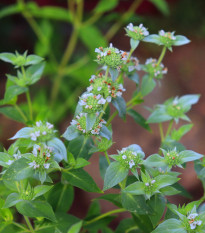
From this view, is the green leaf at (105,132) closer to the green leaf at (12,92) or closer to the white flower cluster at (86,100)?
the white flower cluster at (86,100)

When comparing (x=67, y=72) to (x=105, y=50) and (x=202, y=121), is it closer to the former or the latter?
(x=202, y=121)

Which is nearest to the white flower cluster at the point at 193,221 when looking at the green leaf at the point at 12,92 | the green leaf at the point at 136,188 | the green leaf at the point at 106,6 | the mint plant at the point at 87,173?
the mint plant at the point at 87,173

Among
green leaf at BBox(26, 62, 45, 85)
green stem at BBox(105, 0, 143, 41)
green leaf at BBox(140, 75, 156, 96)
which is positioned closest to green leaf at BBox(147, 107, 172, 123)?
green leaf at BBox(140, 75, 156, 96)

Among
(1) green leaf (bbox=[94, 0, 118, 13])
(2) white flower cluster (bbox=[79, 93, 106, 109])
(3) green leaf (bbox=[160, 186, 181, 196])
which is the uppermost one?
(1) green leaf (bbox=[94, 0, 118, 13])

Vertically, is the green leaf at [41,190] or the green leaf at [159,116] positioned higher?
the green leaf at [159,116]

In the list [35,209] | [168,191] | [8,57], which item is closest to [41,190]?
[35,209]

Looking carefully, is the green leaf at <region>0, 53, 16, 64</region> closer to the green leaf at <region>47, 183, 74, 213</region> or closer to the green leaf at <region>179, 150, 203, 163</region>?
the green leaf at <region>47, 183, 74, 213</region>

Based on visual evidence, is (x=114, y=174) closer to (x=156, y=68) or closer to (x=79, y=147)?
(x=79, y=147)
